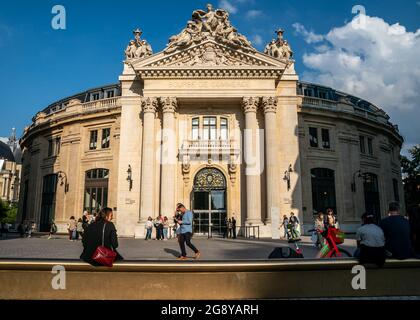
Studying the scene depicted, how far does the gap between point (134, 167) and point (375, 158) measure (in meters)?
26.9

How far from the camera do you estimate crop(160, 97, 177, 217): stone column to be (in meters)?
27.2

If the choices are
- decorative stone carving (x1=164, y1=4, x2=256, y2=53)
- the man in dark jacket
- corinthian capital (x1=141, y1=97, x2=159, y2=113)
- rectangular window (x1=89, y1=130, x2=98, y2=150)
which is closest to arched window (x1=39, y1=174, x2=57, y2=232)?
rectangular window (x1=89, y1=130, x2=98, y2=150)

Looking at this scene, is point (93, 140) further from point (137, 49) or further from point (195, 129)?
point (195, 129)

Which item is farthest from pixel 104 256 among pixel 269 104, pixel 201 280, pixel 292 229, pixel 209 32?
pixel 209 32

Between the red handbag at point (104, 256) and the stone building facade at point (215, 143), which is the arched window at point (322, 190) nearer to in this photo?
→ the stone building facade at point (215, 143)

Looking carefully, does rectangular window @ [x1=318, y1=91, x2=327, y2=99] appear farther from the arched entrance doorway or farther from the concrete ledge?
the concrete ledge

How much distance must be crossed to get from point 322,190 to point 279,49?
14564 millimetres

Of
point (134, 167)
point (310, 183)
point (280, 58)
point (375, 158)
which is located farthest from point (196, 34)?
point (375, 158)

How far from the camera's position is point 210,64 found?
2912 cm

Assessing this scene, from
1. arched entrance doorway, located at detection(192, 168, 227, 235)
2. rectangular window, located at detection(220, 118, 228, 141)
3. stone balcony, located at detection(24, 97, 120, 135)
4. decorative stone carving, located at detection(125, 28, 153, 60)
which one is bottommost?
arched entrance doorway, located at detection(192, 168, 227, 235)

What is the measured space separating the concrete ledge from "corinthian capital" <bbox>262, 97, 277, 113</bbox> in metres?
23.7

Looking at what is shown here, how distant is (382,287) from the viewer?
6188 millimetres

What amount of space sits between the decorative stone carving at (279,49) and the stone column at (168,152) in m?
10.7
